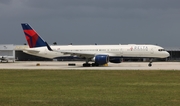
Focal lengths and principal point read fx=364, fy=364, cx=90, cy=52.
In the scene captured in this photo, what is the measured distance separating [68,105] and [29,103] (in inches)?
67.6

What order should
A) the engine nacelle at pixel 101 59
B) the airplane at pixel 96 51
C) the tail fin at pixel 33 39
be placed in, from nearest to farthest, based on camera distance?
1. the engine nacelle at pixel 101 59
2. the airplane at pixel 96 51
3. the tail fin at pixel 33 39

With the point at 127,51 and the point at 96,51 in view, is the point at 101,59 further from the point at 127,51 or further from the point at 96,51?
the point at 96,51

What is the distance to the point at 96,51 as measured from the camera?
57.2m

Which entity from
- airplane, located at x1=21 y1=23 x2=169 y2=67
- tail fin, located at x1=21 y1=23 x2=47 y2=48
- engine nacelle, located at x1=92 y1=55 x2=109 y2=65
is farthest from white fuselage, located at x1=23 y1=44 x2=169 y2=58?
tail fin, located at x1=21 y1=23 x2=47 y2=48

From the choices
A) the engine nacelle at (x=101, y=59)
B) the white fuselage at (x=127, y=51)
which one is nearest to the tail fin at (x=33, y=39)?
the white fuselage at (x=127, y=51)

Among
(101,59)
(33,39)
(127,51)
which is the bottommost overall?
(101,59)

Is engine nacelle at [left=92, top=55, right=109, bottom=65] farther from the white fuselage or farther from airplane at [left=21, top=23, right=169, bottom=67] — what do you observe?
the white fuselage

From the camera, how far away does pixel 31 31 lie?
200 ft

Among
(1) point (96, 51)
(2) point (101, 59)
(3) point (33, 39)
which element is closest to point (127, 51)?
(2) point (101, 59)

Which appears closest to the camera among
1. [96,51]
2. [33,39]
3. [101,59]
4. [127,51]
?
[101,59]

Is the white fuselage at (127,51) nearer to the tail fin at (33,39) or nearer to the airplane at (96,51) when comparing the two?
the airplane at (96,51)

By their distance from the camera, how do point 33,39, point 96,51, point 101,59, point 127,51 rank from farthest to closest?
point 33,39, point 96,51, point 127,51, point 101,59

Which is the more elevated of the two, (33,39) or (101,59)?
(33,39)

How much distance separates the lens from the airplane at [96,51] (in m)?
54.2
